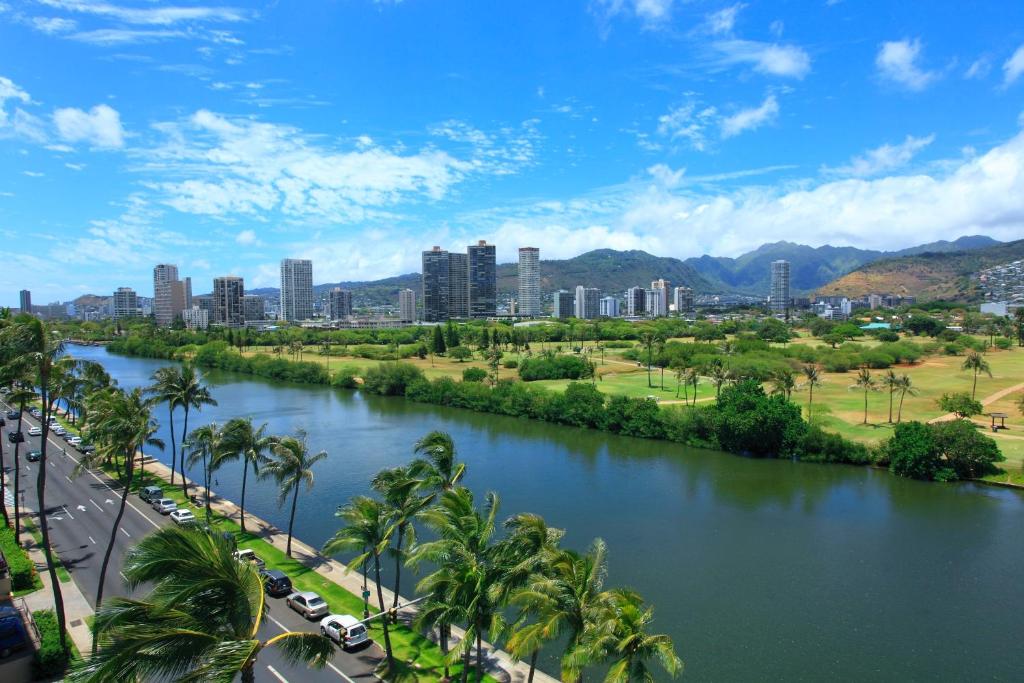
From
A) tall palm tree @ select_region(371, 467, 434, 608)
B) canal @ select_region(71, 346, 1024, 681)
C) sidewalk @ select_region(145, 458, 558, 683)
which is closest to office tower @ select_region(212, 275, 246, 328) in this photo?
canal @ select_region(71, 346, 1024, 681)

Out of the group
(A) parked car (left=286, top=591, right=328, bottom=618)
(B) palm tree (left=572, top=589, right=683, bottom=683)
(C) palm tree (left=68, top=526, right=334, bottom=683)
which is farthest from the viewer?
(A) parked car (left=286, top=591, right=328, bottom=618)

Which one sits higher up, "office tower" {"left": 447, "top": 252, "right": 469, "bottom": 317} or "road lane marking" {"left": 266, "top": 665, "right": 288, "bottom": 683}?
"office tower" {"left": 447, "top": 252, "right": 469, "bottom": 317}

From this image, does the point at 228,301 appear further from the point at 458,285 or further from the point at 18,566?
the point at 18,566

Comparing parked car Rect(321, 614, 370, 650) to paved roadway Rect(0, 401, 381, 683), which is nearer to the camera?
paved roadway Rect(0, 401, 381, 683)

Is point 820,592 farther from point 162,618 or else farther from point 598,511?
point 162,618

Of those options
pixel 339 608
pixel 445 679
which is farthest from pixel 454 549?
pixel 339 608

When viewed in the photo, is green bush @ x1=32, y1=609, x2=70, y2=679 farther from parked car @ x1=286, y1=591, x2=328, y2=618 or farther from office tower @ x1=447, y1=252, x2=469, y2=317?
office tower @ x1=447, y1=252, x2=469, y2=317
